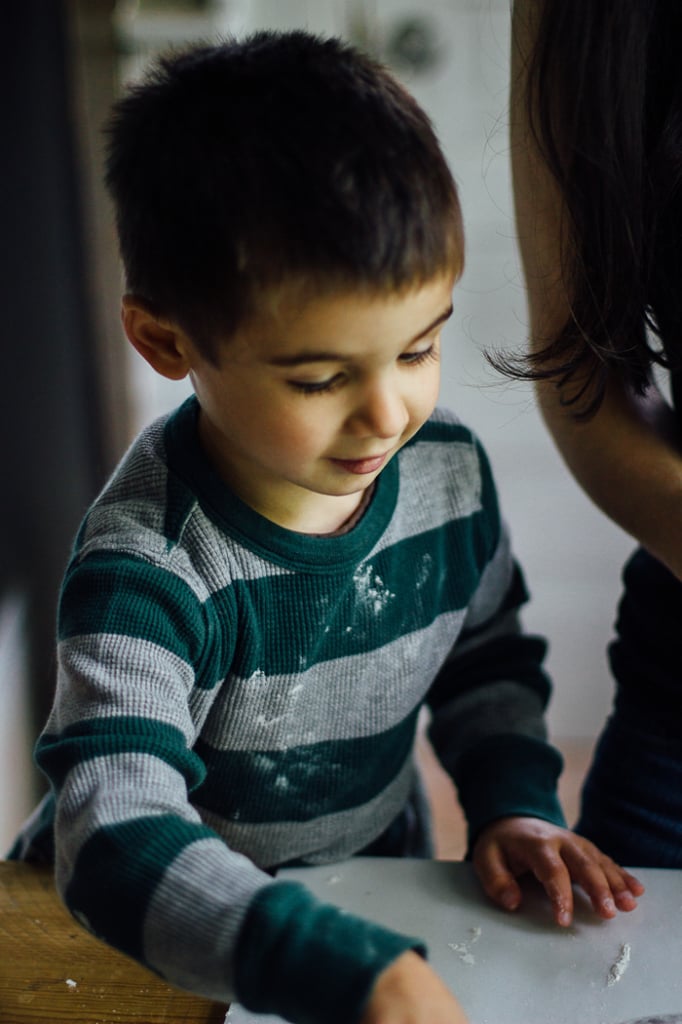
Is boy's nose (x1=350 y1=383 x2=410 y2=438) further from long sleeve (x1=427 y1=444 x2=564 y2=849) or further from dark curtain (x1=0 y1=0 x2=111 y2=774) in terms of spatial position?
dark curtain (x1=0 y1=0 x2=111 y2=774)

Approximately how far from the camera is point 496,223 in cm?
190

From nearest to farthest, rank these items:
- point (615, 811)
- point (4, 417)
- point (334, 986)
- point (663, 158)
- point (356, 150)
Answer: point (334, 986) < point (356, 150) < point (663, 158) < point (615, 811) < point (4, 417)

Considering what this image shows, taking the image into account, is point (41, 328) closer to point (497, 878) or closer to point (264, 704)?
point (264, 704)

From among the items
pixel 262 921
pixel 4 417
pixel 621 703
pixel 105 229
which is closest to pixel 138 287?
pixel 262 921

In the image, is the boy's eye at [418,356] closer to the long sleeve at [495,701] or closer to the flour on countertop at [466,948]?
the long sleeve at [495,701]

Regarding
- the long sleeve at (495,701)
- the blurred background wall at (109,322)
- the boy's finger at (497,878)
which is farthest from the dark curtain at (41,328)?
the boy's finger at (497,878)

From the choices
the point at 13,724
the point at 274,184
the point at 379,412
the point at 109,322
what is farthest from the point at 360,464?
the point at 109,322

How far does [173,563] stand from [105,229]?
1362 millimetres

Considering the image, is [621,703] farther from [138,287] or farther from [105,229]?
[105,229]

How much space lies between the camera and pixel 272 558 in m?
0.64

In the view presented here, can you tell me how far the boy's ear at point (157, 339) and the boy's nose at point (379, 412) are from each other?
0.11 meters

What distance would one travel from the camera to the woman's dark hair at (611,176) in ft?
2.02

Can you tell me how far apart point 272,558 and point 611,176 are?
32 centimetres

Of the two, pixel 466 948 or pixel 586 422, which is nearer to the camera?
pixel 466 948
